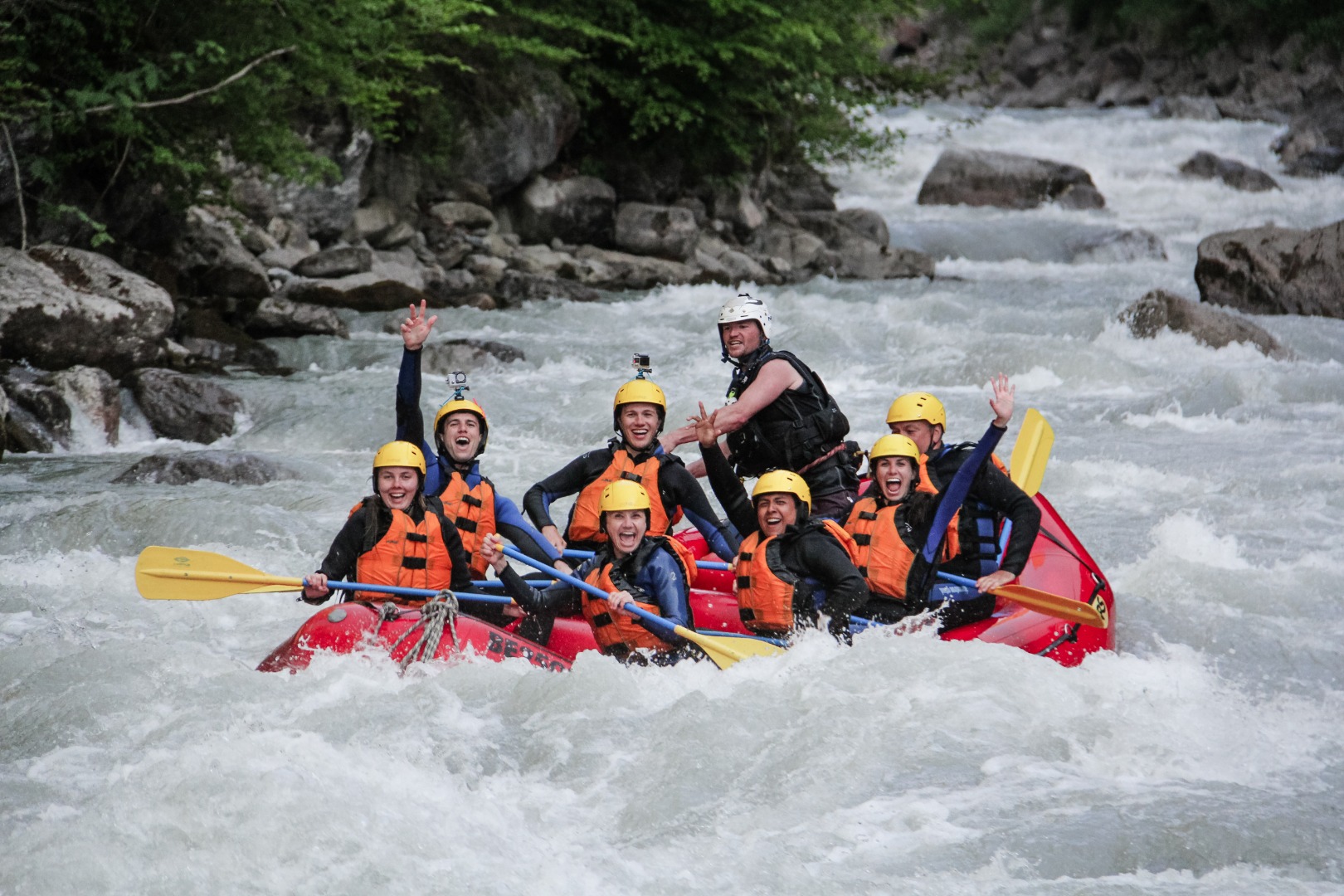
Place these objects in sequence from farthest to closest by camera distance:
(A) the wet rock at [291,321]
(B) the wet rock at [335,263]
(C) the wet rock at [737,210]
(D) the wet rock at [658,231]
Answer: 1. (C) the wet rock at [737,210]
2. (D) the wet rock at [658,231]
3. (B) the wet rock at [335,263]
4. (A) the wet rock at [291,321]

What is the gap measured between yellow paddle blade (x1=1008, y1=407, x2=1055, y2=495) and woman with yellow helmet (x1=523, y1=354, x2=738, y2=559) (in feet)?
3.93

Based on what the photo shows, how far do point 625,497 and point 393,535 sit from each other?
0.84 meters

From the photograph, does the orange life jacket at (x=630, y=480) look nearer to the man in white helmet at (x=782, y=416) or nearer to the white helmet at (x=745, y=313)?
the man in white helmet at (x=782, y=416)

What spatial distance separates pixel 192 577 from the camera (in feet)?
16.2

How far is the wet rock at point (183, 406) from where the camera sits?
8.62m

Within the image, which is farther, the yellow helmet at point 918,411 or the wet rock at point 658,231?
the wet rock at point 658,231

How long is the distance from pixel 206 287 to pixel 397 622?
25.7 ft

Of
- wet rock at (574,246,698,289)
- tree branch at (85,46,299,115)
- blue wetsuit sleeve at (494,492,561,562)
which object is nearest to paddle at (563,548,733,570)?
blue wetsuit sleeve at (494,492,561,562)

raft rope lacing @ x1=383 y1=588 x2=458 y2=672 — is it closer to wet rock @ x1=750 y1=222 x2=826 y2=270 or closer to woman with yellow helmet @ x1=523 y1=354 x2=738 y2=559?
woman with yellow helmet @ x1=523 y1=354 x2=738 y2=559

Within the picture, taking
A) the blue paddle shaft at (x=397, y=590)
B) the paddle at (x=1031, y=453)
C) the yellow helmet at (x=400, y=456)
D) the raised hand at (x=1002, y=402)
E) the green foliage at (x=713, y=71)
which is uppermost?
the green foliage at (x=713, y=71)

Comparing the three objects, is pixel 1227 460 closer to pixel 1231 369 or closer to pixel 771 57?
pixel 1231 369

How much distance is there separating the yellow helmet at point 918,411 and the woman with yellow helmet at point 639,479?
31.2 inches

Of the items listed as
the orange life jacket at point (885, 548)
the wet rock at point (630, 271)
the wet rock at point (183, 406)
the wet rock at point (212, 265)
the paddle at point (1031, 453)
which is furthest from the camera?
the wet rock at point (630, 271)

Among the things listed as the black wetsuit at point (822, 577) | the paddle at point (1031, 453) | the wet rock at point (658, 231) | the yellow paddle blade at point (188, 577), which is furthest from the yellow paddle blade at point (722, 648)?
the wet rock at point (658, 231)
